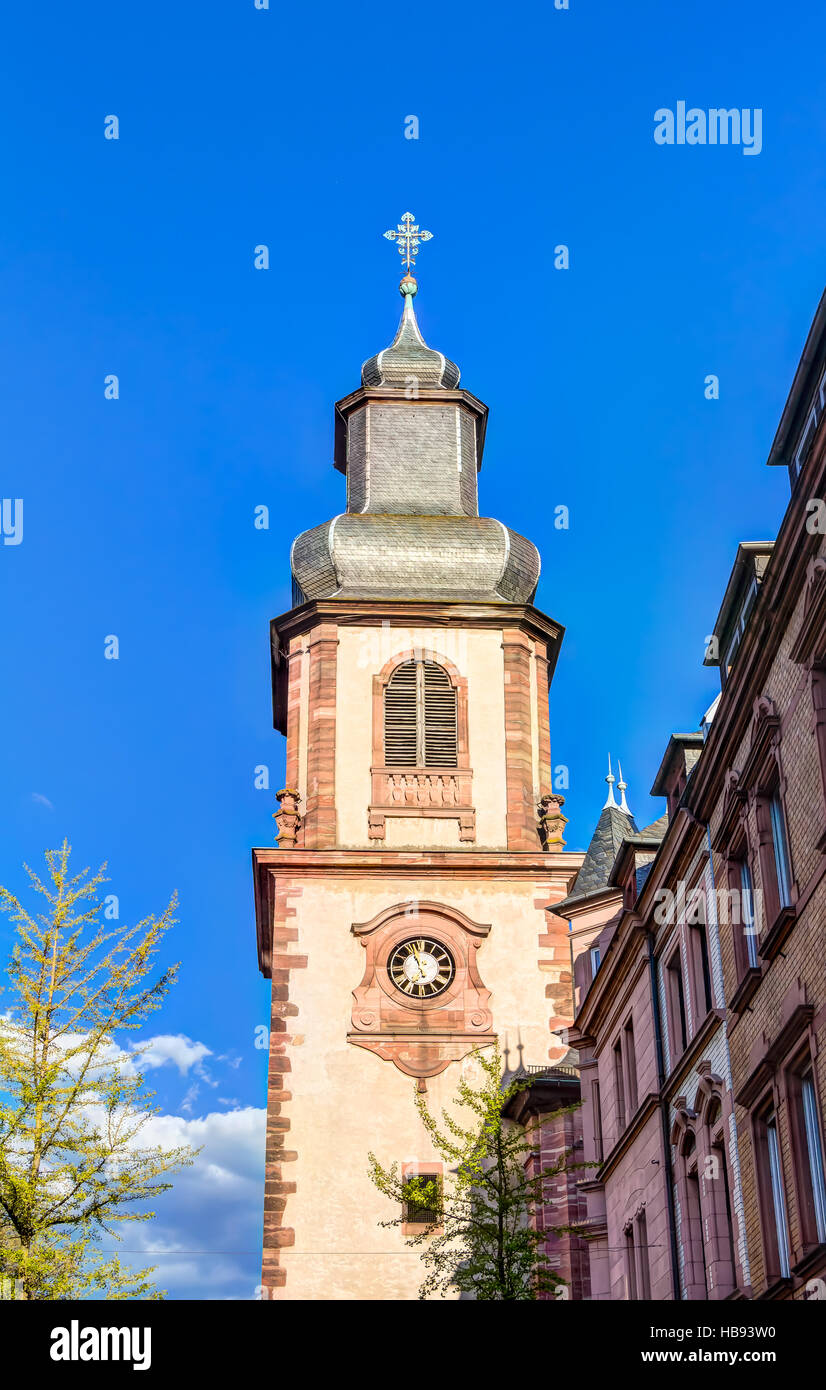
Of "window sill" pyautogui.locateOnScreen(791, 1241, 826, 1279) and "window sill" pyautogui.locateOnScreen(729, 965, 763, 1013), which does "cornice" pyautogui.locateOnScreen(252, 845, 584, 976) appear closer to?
"window sill" pyautogui.locateOnScreen(729, 965, 763, 1013)

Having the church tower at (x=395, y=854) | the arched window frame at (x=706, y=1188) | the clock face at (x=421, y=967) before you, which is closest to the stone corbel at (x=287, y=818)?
the church tower at (x=395, y=854)

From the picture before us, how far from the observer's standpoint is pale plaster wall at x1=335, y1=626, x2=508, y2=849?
46031 millimetres

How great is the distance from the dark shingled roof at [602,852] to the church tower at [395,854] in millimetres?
1703

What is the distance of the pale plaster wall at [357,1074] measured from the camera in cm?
3981

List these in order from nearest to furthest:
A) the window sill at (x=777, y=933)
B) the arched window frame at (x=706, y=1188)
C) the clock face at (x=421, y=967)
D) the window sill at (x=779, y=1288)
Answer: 1. the window sill at (x=779, y=1288)
2. the window sill at (x=777, y=933)
3. the arched window frame at (x=706, y=1188)
4. the clock face at (x=421, y=967)

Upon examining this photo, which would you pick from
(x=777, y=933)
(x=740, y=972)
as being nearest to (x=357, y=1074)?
(x=740, y=972)

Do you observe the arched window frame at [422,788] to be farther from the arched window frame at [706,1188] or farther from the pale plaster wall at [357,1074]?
the arched window frame at [706,1188]

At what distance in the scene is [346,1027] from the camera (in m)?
42.9

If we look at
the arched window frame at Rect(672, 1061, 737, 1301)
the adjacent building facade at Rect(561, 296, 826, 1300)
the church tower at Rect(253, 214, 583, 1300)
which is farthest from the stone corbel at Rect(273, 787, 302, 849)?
the arched window frame at Rect(672, 1061, 737, 1301)

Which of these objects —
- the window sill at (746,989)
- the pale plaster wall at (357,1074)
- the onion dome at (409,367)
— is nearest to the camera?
the window sill at (746,989)

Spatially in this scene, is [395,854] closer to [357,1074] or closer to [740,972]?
[357,1074]

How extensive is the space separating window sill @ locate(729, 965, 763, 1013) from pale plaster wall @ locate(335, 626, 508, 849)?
22.3m

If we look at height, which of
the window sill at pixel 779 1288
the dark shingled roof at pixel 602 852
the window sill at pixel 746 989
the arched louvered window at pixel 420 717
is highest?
the arched louvered window at pixel 420 717
